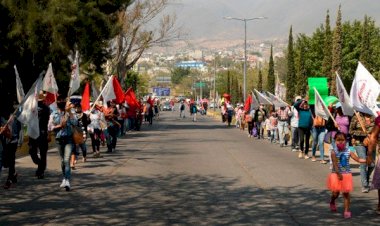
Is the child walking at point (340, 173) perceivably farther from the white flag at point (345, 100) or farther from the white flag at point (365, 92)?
the white flag at point (345, 100)

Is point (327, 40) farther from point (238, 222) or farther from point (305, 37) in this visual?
point (238, 222)

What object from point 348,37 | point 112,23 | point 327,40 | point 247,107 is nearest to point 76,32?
point 112,23

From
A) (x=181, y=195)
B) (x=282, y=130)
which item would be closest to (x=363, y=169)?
(x=181, y=195)

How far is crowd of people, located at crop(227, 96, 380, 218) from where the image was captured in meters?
9.80

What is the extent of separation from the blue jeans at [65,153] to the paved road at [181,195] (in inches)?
15.1

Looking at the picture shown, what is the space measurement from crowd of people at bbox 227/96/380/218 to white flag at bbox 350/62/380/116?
0.30 meters

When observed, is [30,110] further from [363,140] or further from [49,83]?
[363,140]

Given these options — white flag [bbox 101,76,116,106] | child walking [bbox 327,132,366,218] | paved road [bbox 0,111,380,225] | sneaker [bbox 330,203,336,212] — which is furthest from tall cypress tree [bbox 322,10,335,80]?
sneaker [bbox 330,203,336,212]

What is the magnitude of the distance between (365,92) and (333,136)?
289 cm

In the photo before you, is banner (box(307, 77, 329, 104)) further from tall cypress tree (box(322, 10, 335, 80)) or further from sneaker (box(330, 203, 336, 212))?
tall cypress tree (box(322, 10, 335, 80))

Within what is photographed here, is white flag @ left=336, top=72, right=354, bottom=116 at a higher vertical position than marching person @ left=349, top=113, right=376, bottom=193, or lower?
higher

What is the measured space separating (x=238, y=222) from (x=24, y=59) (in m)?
20.4

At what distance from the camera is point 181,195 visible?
11.5 meters

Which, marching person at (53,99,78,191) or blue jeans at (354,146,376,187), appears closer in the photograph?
blue jeans at (354,146,376,187)
